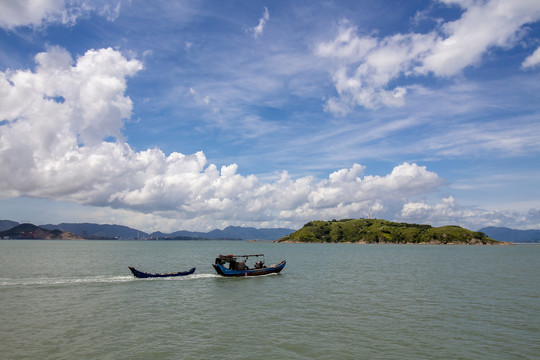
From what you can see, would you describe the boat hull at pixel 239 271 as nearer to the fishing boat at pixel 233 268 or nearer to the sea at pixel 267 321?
the fishing boat at pixel 233 268

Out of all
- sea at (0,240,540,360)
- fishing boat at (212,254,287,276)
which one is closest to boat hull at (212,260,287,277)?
fishing boat at (212,254,287,276)

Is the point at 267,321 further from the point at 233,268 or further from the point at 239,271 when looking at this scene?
the point at 233,268

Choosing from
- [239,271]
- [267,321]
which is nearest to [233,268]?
[239,271]

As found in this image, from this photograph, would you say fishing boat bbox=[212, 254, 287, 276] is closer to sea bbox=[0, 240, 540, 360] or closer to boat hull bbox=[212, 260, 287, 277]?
boat hull bbox=[212, 260, 287, 277]

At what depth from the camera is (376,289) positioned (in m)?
51.6

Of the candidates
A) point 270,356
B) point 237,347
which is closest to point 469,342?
point 270,356

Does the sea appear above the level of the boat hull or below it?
below

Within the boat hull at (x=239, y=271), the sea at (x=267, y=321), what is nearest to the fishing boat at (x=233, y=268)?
the boat hull at (x=239, y=271)

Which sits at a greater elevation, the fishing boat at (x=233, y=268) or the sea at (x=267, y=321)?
the fishing boat at (x=233, y=268)

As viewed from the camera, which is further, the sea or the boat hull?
the boat hull

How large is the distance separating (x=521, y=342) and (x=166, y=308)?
35.8 metres

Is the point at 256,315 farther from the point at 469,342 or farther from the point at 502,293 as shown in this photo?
the point at 502,293

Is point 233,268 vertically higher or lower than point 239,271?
higher

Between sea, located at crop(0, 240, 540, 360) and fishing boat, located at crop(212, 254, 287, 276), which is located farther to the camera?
fishing boat, located at crop(212, 254, 287, 276)
